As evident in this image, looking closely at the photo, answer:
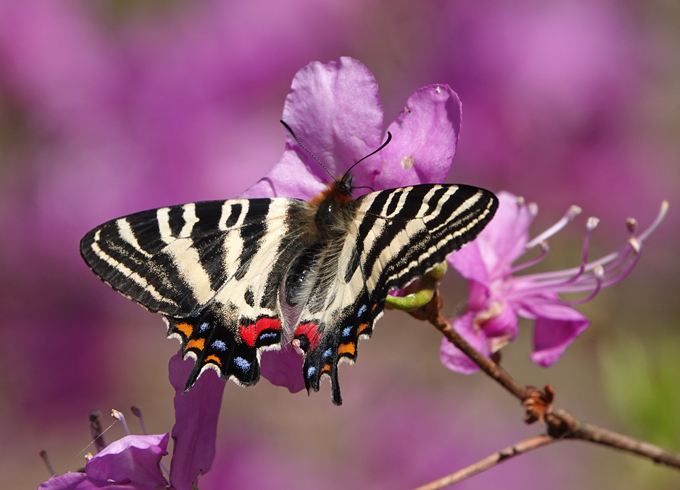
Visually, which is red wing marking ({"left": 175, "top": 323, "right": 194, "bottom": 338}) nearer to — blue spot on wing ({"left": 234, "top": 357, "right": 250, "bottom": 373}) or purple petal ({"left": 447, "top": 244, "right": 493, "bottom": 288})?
blue spot on wing ({"left": 234, "top": 357, "right": 250, "bottom": 373})

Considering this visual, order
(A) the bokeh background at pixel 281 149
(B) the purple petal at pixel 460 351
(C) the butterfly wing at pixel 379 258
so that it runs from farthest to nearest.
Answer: (A) the bokeh background at pixel 281 149 < (B) the purple petal at pixel 460 351 < (C) the butterfly wing at pixel 379 258

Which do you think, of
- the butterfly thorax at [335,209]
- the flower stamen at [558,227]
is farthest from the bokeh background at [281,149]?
the butterfly thorax at [335,209]

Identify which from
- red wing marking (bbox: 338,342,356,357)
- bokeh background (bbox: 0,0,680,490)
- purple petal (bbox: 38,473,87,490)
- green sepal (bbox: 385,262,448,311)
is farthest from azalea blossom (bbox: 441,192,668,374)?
bokeh background (bbox: 0,0,680,490)

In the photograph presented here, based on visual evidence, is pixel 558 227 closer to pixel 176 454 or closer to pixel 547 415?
pixel 547 415

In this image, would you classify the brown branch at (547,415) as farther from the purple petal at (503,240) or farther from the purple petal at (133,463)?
the purple petal at (133,463)

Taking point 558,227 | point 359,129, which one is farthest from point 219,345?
point 558,227

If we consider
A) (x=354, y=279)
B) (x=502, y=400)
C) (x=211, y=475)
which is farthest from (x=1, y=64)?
(x=502, y=400)

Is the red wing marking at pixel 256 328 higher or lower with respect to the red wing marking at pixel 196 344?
lower
